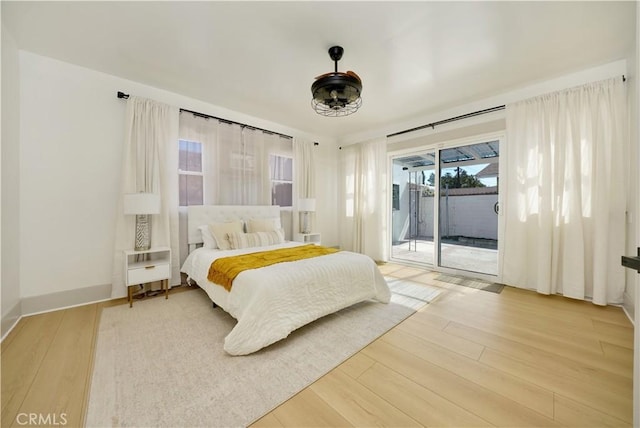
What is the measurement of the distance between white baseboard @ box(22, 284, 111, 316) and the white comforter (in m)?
1.24

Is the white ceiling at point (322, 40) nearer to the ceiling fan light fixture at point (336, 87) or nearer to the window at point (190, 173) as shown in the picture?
the ceiling fan light fixture at point (336, 87)

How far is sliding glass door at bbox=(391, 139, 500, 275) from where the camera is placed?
12.4 feet

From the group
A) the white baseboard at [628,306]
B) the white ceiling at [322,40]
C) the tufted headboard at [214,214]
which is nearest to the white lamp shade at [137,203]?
the tufted headboard at [214,214]

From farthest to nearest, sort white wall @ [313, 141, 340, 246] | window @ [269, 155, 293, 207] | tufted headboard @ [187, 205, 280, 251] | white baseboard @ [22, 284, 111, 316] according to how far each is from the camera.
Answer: white wall @ [313, 141, 340, 246]
window @ [269, 155, 293, 207]
tufted headboard @ [187, 205, 280, 251]
white baseboard @ [22, 284, 111, 316]

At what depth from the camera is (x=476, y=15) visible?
6.50 ft

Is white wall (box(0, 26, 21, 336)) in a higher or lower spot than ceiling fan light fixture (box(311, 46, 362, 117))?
lower

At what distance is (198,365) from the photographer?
1.64 meters

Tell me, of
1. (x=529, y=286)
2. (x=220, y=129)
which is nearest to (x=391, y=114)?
(x=220, y=129)

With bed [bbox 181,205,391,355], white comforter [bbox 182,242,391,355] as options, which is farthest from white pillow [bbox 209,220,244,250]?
white comforter [bbox 182,242,391,355]

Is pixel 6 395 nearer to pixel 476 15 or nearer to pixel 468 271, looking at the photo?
pixel 476 15

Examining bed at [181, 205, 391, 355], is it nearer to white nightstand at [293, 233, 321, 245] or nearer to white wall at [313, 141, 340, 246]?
white nightstand at [293, 233, 321, 245]

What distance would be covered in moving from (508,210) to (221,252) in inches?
153

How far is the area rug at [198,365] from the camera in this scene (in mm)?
1270

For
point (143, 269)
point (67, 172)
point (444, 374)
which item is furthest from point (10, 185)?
point (444, 374)
